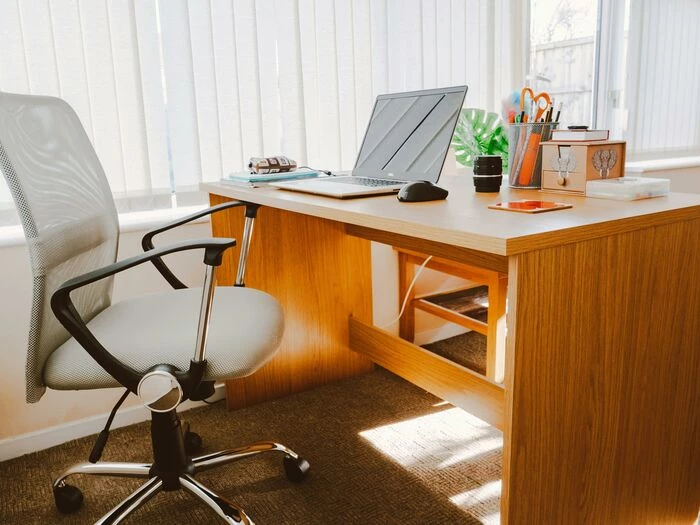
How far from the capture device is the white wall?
1772 mm

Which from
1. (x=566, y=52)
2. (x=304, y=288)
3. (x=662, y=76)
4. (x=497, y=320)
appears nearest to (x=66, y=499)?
(x=304, y=288)

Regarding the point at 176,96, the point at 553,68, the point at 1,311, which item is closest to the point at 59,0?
the point at 176,96

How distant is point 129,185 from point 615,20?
8.75ft

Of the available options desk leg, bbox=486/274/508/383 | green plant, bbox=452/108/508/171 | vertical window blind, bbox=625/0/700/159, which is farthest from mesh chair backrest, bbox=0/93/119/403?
vertical window blind, bbox=625/0/700/159

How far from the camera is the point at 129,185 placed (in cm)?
195

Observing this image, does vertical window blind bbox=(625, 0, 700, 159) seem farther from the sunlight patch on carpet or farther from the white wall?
the white wall

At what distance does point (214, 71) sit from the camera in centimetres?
201

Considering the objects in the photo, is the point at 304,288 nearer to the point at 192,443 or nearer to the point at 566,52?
the point at 192,443

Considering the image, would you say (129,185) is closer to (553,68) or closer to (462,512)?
(462,512)

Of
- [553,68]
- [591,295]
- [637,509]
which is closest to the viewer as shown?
[591,295]

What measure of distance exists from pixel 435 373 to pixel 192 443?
30.0 inches

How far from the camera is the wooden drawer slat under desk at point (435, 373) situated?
157cm

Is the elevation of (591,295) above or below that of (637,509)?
above

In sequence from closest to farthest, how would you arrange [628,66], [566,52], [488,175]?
[488,175] → [566,52] → [628,66]
